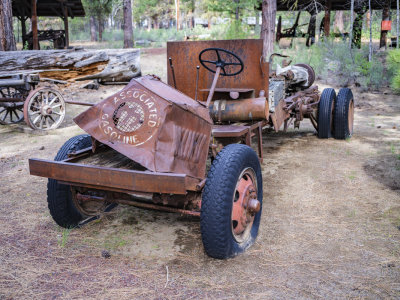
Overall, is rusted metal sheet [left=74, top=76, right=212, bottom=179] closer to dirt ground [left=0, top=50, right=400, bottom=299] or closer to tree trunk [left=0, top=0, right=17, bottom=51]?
dirt ground [left=0, top=50, right=400, bottom=299]

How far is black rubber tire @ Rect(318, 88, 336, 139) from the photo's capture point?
6.71m

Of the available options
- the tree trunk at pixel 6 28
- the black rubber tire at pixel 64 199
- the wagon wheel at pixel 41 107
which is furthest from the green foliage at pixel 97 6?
the black rubber tire at pixel 64 199

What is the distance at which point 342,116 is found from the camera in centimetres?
668

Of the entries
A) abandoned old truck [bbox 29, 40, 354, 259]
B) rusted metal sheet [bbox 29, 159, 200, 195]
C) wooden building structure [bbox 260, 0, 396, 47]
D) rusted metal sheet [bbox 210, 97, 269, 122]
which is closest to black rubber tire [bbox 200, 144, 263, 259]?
abandoned old truck [bbox 29, 40, 354, 259]

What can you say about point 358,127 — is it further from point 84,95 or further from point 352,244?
point 84,95

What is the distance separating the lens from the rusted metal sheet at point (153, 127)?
2947 mm

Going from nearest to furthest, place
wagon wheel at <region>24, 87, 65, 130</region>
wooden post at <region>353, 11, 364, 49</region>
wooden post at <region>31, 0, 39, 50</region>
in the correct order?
wagon wheel at <region>24, 87, 65, 130</region>
wooden post at <region>353, 11, 364, 49</region>
wooden post at <region>31, 0, 39, 50</region>

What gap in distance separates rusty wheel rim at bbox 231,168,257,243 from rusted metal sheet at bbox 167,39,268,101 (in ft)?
6.27

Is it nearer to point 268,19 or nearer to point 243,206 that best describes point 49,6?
point 268,19

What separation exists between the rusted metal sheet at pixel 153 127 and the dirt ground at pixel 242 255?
0.81m

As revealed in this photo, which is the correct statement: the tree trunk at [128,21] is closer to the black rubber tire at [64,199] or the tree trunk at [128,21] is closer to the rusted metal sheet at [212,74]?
the rusted metal sheet at [212,74]

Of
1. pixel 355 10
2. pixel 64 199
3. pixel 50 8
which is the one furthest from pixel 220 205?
pixel 50 8

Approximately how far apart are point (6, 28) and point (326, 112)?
29.5 ft

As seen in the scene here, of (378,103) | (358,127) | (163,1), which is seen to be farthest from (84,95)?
(163,1)
